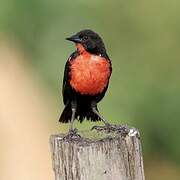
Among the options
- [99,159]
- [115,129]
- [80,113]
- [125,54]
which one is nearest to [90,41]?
[80,113]

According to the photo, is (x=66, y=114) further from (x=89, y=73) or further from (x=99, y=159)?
(x=99, y=159)

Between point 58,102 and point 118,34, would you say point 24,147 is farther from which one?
point 118,34

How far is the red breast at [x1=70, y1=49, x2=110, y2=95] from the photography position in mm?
5781

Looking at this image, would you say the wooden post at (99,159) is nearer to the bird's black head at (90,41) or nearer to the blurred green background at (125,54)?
the bird's black head at (90,41)

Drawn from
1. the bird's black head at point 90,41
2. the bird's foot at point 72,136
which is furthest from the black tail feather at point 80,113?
the bird's foot at point 72,136

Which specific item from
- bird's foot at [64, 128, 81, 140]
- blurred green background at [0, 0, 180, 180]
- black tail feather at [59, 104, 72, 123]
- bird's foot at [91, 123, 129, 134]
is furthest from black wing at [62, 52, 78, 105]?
blurred green background at [0, 0, 180, 180]

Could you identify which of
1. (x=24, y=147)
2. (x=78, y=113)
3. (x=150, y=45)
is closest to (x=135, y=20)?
(x=150, y=45)

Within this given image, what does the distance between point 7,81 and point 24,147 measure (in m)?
0.69

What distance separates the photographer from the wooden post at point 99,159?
171 inches

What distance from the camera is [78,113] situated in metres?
6.18

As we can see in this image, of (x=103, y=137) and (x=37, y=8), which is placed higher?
(x=37, y=8)

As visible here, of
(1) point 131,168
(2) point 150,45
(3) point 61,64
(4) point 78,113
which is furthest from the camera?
(2) point 150,45

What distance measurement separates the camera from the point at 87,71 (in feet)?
19.0

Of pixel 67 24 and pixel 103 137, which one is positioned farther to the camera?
pixel 67 24
